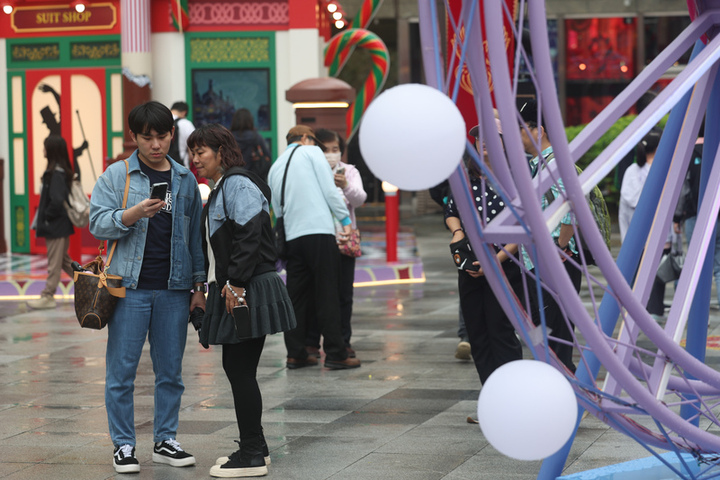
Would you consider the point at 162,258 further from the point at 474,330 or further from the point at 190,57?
the point at 190,57

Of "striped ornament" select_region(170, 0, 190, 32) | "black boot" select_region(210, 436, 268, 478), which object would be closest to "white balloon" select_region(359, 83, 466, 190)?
"black boot" select_region(210, 436, 268, 478)

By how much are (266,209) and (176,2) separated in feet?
35.6

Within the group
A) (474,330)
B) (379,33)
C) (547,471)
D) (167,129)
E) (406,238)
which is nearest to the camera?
(547,471)

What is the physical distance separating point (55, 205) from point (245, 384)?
21.7 ft

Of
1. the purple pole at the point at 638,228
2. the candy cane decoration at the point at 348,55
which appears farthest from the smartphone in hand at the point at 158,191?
the candy cane decoration at the point at 348,55

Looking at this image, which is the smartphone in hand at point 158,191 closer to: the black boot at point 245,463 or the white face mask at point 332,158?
the black boot at point 245,463

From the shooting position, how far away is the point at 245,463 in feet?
18.1

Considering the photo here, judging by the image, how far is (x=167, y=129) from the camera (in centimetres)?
566

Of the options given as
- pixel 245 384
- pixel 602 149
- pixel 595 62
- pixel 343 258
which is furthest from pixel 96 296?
pixel 595 62

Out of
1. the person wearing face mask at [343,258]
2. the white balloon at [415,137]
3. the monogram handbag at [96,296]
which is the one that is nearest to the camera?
the white balloon at [415,137]

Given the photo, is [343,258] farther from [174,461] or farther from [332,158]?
[174,461]

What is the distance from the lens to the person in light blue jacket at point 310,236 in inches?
325

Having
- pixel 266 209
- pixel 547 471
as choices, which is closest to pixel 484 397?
pixel 547 471

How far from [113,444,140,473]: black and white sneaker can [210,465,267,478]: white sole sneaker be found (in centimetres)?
38
